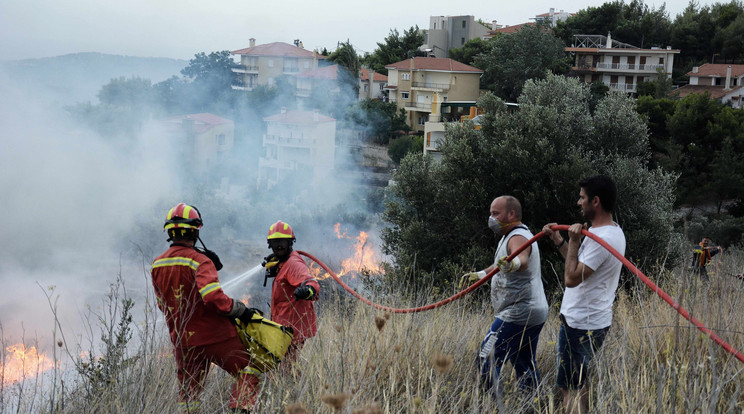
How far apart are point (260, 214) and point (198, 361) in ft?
143

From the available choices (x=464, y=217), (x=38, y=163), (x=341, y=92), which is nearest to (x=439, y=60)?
(x=341, y=92)

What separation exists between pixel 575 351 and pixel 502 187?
10118mm

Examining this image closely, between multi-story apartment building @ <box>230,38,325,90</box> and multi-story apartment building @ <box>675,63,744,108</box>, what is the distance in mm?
35091

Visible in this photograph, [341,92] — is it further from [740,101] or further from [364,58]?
[740,101]

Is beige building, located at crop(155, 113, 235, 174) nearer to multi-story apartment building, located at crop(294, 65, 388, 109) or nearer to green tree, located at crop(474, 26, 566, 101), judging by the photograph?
multi-story apartment building, located at crop(294, 65, 388, 109)

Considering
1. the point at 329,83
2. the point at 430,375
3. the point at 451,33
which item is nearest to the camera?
the point at 430,375

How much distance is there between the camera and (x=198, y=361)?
15.1ft

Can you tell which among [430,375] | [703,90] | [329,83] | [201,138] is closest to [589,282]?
[430,375]

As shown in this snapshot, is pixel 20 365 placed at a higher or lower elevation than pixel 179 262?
lower

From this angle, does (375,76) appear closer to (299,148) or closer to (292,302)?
(299,148)

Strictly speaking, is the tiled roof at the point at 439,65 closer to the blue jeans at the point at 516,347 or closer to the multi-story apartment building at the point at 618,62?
the multi-story apartment building at the point at 618,62

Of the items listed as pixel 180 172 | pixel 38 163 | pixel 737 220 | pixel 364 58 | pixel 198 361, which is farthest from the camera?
pixel 364 58

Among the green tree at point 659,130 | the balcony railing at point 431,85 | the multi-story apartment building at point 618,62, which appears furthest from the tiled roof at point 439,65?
the green tree at point 659,130

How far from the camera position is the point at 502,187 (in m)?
14.1
